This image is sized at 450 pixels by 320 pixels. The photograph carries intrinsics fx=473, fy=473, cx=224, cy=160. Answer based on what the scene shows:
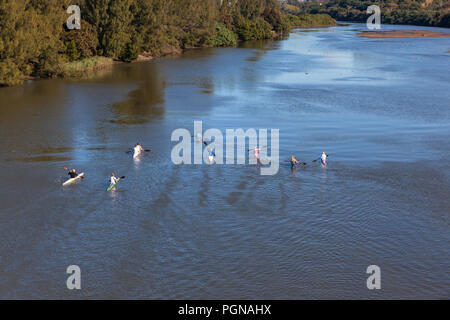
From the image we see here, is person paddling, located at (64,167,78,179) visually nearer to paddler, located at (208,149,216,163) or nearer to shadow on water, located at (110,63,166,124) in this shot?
paddler, located at (208,149,216,163)

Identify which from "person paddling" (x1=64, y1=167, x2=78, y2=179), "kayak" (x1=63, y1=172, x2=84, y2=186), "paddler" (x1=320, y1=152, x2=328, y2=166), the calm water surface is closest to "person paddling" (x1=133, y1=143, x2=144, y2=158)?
the calm water surface

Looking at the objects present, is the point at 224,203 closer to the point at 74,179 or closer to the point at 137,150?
the point at 74,179

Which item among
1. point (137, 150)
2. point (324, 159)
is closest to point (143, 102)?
point (137, 150)

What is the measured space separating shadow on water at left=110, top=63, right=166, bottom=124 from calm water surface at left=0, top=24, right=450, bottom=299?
1.52 feet

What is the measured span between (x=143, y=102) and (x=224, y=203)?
3225 centimetres

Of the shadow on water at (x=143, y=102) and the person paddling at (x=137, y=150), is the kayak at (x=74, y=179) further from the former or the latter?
the shadow on water at (x=143, y=102)

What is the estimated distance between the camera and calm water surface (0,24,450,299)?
2178cm

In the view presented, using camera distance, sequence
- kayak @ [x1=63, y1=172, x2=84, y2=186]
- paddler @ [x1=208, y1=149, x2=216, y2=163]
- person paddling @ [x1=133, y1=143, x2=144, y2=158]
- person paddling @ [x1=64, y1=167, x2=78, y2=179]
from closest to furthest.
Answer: kayak @ [x1=63, y1=172, x2=84, y2=186], person paddling @ [x1=64, y1=167, x2=78, y2=179], paddler @ [x1=208, y1=149, x2=216, y2=163], person paddling @ [x1=133, y1=143, x2=144, y2=158]

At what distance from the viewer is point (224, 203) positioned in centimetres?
2925

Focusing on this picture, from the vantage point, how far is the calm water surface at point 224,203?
2178 cm

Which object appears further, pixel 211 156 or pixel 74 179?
pixel 211 156
